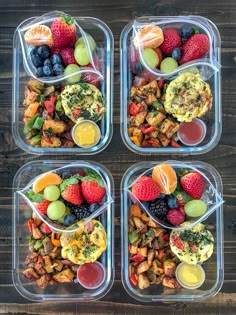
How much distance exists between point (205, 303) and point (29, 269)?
0.64m

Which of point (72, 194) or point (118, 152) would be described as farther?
point (118, 152)

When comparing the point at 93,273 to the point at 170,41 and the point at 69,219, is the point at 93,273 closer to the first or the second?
the point at 69,219

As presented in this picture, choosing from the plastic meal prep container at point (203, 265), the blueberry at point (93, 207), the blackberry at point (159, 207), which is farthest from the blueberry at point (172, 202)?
the blueberry at point (93, 207)

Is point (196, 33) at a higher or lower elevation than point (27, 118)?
higher

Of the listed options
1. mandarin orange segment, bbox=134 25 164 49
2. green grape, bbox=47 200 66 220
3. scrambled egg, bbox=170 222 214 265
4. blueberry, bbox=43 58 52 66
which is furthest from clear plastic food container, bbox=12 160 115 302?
mandarin orange segment, bbox=134 25 164 49

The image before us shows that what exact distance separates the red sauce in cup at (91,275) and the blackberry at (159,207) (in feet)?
0.90

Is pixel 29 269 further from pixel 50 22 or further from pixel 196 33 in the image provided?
pixel 196 33

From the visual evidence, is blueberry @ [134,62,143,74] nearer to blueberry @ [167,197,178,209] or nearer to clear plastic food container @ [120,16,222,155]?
clear plastic food container @ [120,16,222,155]

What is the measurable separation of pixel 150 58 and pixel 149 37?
0.08 meters

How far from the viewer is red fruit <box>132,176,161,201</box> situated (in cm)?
174

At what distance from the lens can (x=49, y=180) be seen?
1.77 metres

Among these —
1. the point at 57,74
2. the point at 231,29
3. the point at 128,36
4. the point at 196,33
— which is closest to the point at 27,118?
the point at 57,74

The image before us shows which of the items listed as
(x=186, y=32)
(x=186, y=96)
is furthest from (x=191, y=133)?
(x=186, y=32)

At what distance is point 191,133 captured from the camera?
6.05ft
